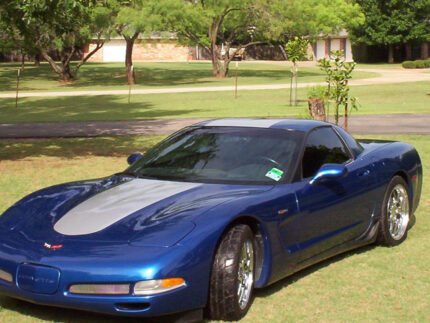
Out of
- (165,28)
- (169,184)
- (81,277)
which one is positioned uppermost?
(165,28)

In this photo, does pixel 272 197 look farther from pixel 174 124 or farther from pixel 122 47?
pixel 122 47

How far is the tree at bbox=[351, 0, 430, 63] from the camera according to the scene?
239 ft

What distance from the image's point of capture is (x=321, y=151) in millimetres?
6629

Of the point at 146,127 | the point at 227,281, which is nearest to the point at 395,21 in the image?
the point at 146,127

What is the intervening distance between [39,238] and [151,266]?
89 cm

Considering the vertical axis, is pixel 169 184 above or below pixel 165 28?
below

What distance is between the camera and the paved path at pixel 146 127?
1880cm

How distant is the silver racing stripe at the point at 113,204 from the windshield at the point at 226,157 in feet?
0.86

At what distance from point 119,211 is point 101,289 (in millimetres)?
750

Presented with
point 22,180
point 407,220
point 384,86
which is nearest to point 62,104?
point 384,86

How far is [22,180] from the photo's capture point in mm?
11438

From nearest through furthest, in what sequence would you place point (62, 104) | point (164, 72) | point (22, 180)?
1. point (22, 180)
2. point (62, 104)
3. point (164, 72)

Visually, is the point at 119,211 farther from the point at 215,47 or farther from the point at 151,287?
the point at 215,47

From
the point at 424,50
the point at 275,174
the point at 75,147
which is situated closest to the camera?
the point at 275,174
